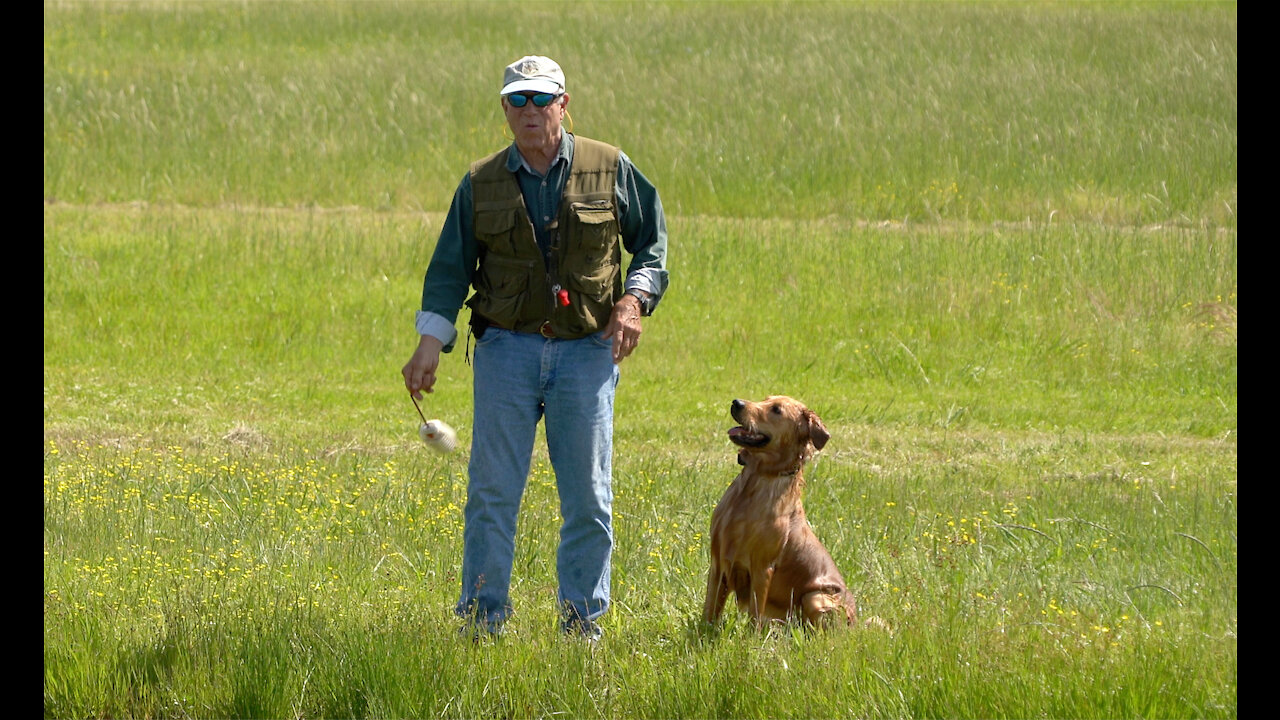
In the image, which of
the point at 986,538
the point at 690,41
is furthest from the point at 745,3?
the point at 986,538

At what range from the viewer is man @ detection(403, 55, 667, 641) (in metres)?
5.14

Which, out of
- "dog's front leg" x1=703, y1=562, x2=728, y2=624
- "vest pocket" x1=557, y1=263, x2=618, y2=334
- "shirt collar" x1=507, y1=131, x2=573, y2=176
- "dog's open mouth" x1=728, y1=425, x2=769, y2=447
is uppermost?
"shirt collar" x1=507, y1=131, x2=573, y2=176

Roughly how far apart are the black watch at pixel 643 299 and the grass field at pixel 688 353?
121cm

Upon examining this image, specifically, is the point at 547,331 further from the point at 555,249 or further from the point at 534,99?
the point at 534,99

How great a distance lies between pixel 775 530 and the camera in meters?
4.97

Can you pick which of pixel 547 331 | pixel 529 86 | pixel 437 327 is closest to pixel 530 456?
pixel 547 331

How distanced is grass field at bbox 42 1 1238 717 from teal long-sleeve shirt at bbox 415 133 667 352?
1176 millimetres

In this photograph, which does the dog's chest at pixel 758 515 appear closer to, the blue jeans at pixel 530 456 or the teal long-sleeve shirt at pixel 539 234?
the blue jeans at pixel 530 456

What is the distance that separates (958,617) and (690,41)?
2001 cm

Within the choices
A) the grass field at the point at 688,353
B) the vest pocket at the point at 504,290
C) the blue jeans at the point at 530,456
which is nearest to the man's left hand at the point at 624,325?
the blue jeans at the point at 530,456

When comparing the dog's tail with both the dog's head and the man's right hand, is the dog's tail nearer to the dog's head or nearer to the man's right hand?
the dog's head

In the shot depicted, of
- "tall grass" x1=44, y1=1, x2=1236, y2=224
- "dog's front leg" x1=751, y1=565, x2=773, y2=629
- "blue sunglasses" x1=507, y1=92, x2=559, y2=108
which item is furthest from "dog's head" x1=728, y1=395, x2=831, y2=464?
"tall grass" x1=44, y1=1, x2=1236, y2=224

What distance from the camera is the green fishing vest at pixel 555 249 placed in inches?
202

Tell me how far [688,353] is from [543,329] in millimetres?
7826
